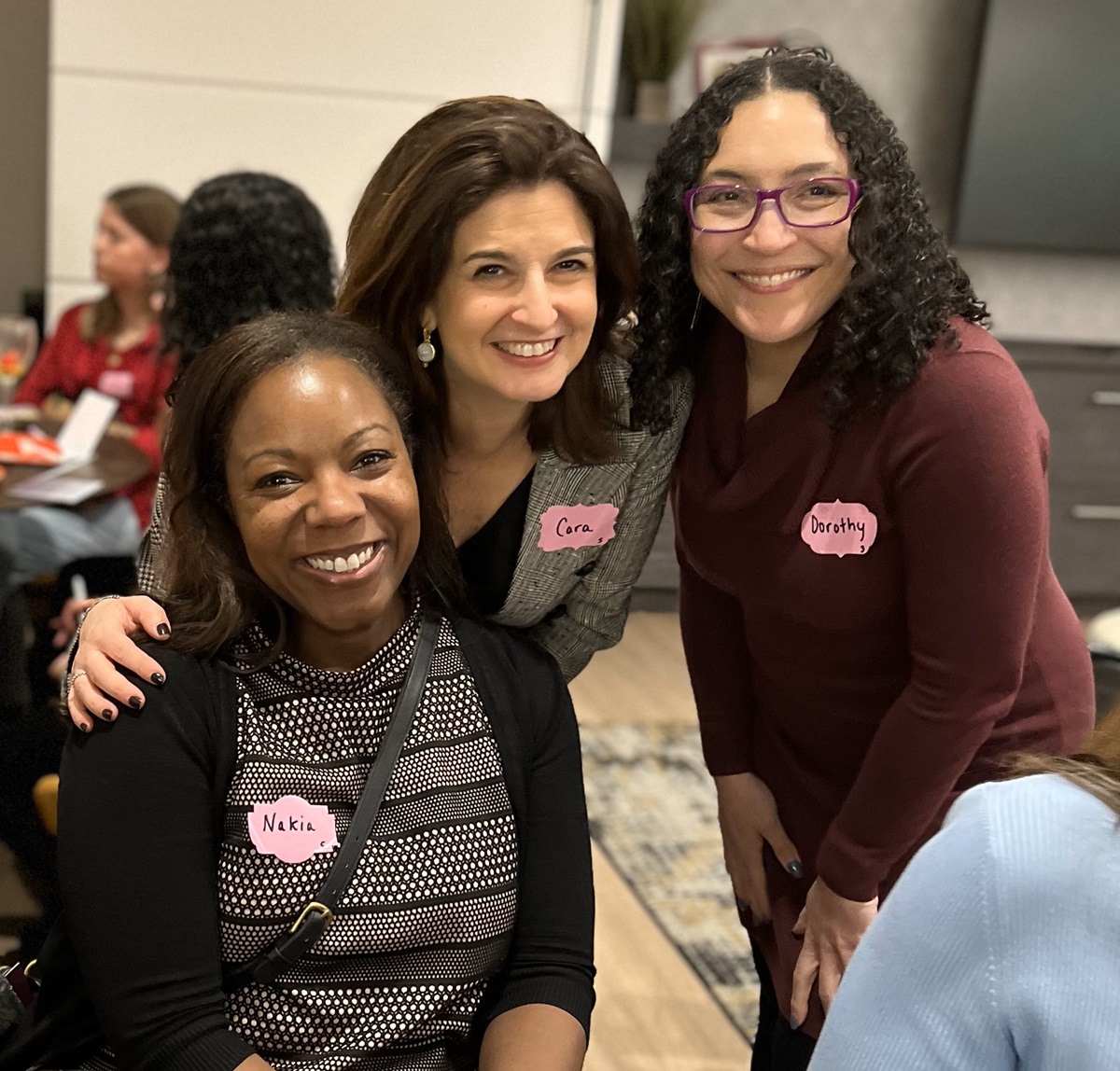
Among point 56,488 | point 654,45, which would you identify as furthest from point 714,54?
point 56,488

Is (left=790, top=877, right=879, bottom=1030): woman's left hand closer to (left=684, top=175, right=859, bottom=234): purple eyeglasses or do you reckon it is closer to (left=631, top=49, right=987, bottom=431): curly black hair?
(left=631, top=49, right=987, bottom=431): curly black hair

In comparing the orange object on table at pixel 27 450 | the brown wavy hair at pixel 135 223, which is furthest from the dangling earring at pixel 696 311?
the brown wavy hair at pixel 135 223

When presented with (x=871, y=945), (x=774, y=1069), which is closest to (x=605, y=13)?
(x=774, y=1069)

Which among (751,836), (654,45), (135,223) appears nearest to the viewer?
(751,836)

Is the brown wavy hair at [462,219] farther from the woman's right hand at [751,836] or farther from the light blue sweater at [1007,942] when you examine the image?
the light blue sweater at [1007,942]

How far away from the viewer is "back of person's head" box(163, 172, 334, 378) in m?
2.60

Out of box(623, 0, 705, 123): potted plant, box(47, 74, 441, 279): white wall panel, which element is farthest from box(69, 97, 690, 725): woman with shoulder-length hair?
box(623, 0, 705, 123): potted plant

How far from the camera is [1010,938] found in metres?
0.87

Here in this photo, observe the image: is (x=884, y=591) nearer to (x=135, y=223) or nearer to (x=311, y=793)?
(x=311, y=793)

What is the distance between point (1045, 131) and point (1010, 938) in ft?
16.0

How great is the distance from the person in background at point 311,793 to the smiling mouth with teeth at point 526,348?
0.13m

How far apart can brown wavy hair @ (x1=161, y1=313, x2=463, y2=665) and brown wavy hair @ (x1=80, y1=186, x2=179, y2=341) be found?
255 centimetres

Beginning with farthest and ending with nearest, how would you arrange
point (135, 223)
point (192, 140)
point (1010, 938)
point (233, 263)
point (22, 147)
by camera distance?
point (22, 147) → point (192, 140) → point (135, 223) → point (233, 263) → point (1010, 938)

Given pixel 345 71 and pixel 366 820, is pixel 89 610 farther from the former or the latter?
pixel 345 71
